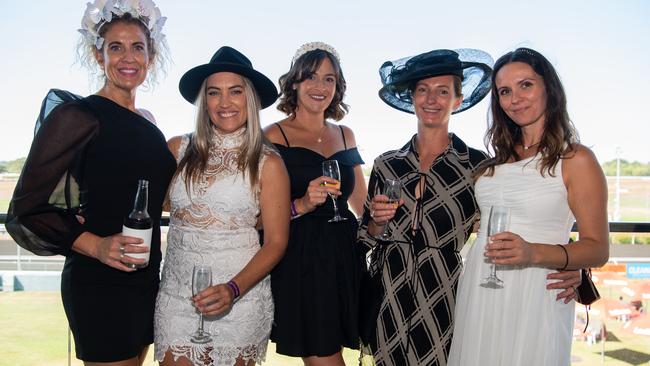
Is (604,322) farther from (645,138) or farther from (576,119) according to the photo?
(645,138)

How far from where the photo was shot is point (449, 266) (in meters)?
2.65

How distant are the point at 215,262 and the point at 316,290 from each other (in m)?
0.62

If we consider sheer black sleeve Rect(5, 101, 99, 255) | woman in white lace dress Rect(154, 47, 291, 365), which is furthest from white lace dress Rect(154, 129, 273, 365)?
sheer black sleeve Rect(5, 101, 99, 255)

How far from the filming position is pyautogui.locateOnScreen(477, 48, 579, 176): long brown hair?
236 cm

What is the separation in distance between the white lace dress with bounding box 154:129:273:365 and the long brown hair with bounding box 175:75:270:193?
0.11 feet

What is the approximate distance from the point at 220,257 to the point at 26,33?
1822 inches

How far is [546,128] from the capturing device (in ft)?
8.04

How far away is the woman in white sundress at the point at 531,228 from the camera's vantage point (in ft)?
7.37

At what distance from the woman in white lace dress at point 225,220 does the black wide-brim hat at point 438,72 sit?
723mm

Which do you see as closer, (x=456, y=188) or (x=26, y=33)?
(x=456, y=188)

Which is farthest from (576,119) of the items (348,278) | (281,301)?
(281,301)

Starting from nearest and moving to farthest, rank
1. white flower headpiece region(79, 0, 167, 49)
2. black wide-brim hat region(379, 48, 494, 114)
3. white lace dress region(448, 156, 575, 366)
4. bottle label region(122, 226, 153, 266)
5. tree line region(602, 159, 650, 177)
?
1. bottle label region(122, 226, 153, 266)
2. white lace dress region(448, 156, 575, 366)
3. white flower headpiece region(79, 0, 167, 49)
4. black wide-brim hat region(379, 48, 494, 114)
5. tree line region(602, 159, 650, 177)

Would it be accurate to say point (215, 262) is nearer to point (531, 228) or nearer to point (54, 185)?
point (54, 185)

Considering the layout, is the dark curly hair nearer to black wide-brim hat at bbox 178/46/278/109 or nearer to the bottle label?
black wide-brim hat at bbox 178/46/278/109
